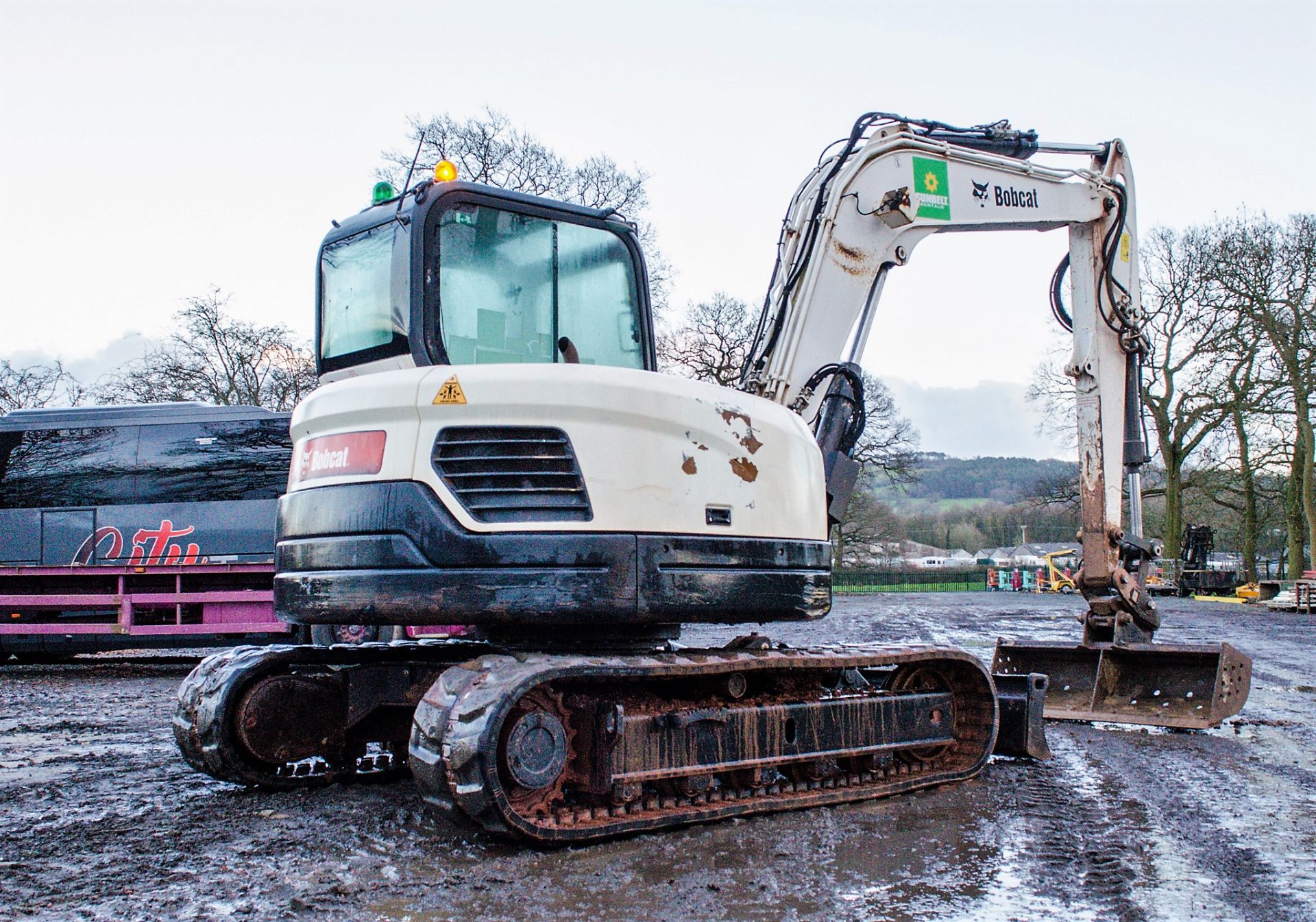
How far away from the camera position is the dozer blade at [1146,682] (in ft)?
22.6

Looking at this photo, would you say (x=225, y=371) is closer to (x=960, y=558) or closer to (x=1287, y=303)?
(x=1287, y=303)

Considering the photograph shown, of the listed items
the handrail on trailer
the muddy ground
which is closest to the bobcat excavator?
the muddy ground

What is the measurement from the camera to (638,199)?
2542cm

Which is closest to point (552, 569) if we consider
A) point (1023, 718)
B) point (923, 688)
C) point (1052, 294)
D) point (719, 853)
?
point (719, 853)

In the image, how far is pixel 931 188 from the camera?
6.73 metres

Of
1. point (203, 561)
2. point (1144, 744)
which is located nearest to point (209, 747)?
point (1144, 744)

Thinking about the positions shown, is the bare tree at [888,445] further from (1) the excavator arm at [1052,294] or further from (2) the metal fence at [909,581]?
(1) the excavator arm at [1052,294]

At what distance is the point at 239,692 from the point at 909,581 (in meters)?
42.6

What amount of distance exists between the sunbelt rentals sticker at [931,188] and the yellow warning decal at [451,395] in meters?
3.68

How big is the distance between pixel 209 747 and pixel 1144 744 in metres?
5.13

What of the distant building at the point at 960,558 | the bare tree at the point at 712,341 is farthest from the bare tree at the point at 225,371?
the distant building at the point at 960,558

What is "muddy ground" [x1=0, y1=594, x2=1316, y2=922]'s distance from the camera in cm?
334

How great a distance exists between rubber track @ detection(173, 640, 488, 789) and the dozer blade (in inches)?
170

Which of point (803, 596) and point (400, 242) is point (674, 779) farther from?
point (400, 242)
